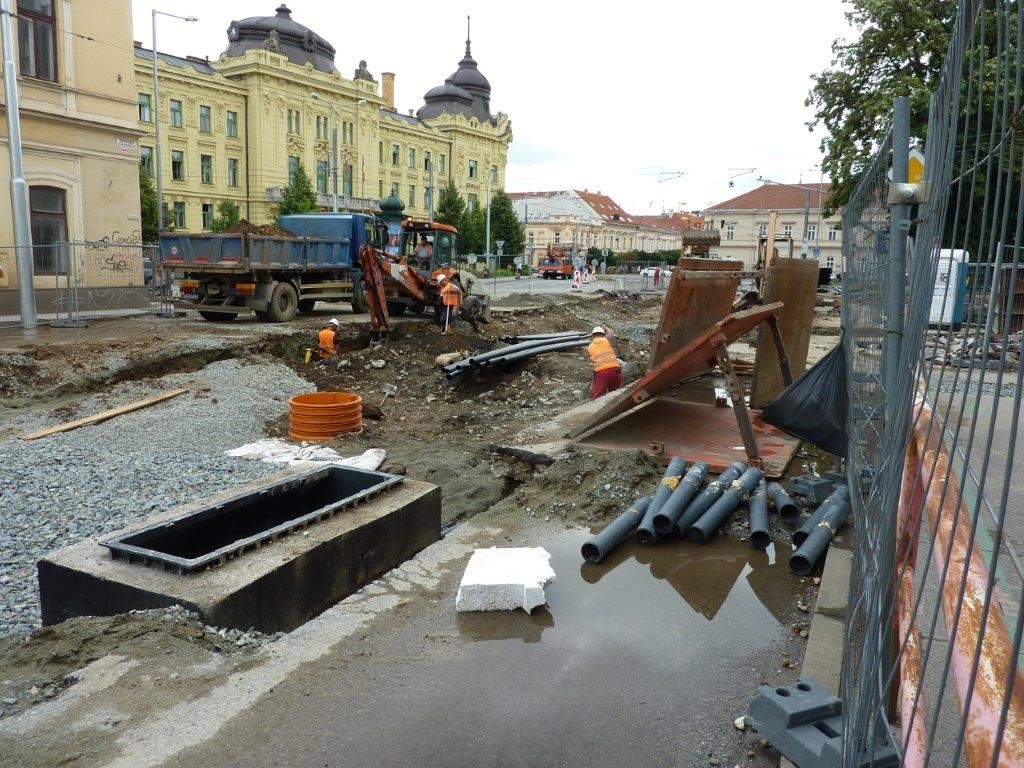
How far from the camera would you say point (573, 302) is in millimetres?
28047

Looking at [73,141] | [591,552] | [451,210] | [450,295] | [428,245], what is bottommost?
[591,552]

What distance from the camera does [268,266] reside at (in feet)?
57.8

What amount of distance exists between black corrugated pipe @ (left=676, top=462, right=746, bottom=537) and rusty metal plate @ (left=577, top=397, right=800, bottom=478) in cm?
46

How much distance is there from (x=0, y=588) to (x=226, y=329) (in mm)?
11893

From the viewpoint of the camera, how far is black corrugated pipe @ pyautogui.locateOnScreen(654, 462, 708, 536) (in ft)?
18.0

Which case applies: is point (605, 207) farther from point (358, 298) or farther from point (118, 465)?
point (118, 465)

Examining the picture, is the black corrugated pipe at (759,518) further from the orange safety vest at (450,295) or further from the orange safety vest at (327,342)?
the orange safety vest at (450,295)

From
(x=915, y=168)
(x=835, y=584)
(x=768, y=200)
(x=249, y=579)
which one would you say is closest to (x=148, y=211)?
(x=249, y=579)

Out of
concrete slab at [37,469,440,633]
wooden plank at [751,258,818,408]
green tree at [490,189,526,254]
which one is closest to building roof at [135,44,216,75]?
green tree at [490,189,526,254]

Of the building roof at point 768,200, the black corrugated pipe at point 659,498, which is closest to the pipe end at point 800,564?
the black corrugated pipe at point 659,498

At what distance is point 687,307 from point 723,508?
2421 millimetres

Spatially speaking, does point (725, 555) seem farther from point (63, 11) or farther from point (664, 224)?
point (664, 224)

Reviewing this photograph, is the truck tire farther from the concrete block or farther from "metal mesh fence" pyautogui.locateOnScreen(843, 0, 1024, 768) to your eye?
"metal mesh fence" pyautogui.locateOnScreen(843, 0, 1024, 768)

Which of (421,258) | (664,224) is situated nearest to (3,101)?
(421,258)
